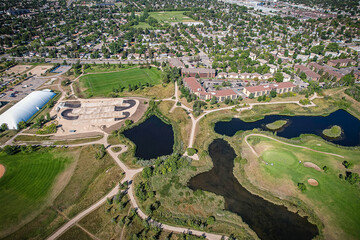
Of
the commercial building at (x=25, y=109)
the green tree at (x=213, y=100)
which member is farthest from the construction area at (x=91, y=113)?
the green tree at (x=213, y=100)

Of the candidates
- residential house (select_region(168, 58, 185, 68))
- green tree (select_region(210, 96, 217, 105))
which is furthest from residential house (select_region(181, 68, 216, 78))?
green tree (select_region(210, 96, 217, 105))

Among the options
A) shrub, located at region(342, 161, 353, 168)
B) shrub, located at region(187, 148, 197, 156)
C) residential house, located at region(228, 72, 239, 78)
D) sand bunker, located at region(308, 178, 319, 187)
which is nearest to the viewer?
sand bunker, located at region(308, 178, 319, 187)

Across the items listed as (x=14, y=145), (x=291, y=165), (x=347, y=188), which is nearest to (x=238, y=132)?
(x=291, y=165)

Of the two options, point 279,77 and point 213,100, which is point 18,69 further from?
point 279,77

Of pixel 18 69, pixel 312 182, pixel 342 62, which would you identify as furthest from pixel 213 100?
pixel 18 69

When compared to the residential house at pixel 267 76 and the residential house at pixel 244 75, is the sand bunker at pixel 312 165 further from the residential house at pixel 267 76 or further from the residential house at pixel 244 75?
the residential house at pixel 244 75

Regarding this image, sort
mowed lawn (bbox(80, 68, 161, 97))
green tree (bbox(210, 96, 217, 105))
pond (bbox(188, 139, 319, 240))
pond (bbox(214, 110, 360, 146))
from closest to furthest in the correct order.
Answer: pond (bbox(188, 139, 319, 240)) → pond (bbox(214, 110, 360, 146)) → green tree (bbox(210, 96, 217, 105)) → mowed lawn (bbox(80, 68, 161, 97))

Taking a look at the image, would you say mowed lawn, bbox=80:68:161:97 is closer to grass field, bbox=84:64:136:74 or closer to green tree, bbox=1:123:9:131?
grass field, bbox=84:64:136:74
